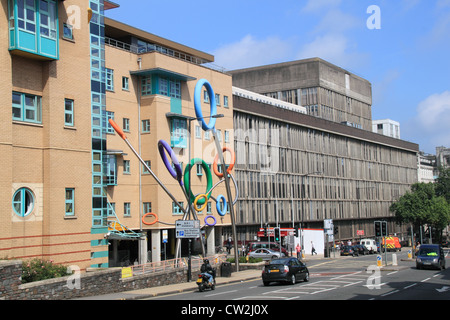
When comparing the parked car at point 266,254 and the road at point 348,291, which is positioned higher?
the road at point 348,291

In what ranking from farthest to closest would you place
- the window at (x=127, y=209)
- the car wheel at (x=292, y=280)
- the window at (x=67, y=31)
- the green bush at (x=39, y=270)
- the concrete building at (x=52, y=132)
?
the window at (x=127, y=209) < the car wheel at (x=292, y=280) < the window at (x=67, y=31) < the concrete building at (x=52, y=132) < the green bush at (x=39, y=270)

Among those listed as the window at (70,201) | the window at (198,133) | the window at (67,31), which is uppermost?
the window at (67,31)

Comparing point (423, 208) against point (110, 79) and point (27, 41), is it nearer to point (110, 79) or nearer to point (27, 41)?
point (110, 79)

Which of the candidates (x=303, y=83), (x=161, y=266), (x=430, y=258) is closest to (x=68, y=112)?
(x=161, y=266)

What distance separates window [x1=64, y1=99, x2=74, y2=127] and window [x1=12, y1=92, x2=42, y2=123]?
1.41 metres

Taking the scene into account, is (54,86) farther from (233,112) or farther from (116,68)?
(233,112)

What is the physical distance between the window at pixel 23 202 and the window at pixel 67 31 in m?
8.32

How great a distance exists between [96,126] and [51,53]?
984 cm

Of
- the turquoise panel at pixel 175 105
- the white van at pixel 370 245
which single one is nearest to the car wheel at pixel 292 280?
the turquoise panel at pixel 175 105

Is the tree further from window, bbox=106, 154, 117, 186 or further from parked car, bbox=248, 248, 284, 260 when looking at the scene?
window, bbox=106, 154, 117, 186

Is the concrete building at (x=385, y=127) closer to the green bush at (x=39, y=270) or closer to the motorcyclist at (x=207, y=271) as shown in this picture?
the motorcyclist at (x=207, y=271)

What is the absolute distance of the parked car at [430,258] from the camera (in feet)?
126

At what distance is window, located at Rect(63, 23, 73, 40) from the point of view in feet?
92.9

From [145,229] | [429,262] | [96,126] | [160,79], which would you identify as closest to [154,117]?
[160,79]
